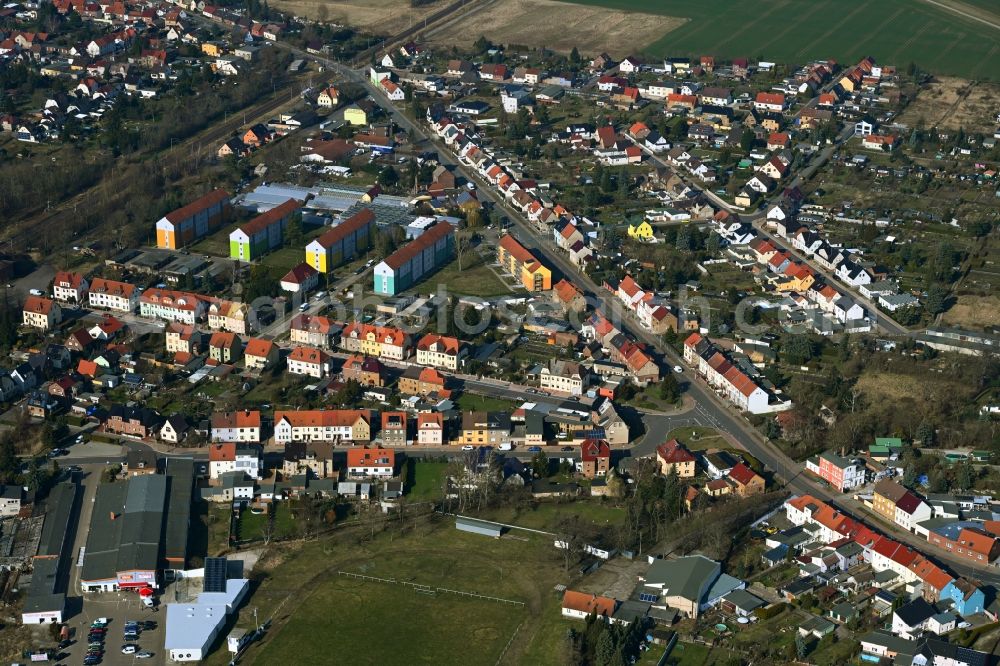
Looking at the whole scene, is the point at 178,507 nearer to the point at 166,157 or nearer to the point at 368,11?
the point at 166,157

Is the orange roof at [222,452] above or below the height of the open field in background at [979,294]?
below

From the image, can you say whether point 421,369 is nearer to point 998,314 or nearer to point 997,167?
point 998,314

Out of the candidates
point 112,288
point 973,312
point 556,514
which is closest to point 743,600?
point 556,514

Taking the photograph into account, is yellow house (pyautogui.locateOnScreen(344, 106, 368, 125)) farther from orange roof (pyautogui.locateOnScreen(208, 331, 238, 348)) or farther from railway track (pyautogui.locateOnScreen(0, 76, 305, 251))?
orange roof (pyautogui.locateOnScreen(208, 331, 238, 348))

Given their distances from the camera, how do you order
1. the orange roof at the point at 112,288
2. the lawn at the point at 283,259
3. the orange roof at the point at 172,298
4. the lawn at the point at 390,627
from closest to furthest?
the lawn at the point at 390,627, the orange roof at the point at 172,298, the orange roof at the point at 112,288, the lawn at the point at 283,259

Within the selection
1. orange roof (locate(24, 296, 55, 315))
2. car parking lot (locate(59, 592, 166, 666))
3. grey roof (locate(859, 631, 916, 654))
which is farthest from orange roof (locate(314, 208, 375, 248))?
grey roof (locate(859, 631, 916, 654))

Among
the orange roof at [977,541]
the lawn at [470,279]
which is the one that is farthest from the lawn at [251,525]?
the orange roof at [977,541]

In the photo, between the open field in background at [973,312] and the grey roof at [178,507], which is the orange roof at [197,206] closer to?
the grey roof at [178,507]
